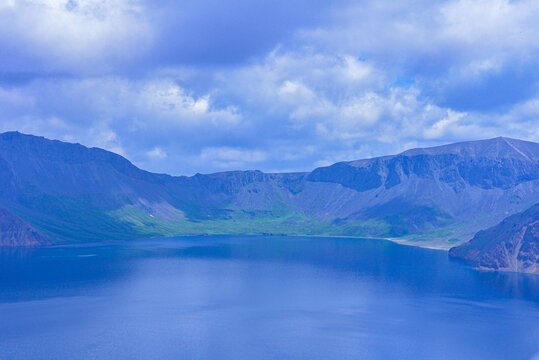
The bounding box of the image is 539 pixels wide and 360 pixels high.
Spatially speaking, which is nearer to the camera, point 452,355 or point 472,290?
point 452,355

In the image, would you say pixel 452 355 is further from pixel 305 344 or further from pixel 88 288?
pixel 88 288

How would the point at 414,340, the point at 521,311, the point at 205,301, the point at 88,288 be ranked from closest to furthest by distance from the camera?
the point at 414,340
the point at 521,311
the point at 205,301
the point at 88,288

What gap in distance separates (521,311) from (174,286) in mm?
110595

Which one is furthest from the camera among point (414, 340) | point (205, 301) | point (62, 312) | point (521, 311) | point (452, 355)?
point (205, 301)

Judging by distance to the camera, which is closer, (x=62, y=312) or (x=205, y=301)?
(x=62, y=312)

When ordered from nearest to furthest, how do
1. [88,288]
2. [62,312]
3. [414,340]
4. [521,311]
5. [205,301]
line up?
[414,340], [62,312], [521,311], [205,301], [88,288]

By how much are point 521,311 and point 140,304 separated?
4254 inches

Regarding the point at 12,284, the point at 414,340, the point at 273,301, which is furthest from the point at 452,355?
the point at 12,284

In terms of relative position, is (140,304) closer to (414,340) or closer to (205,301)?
(205,301)

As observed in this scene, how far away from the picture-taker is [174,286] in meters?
186

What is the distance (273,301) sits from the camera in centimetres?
16025

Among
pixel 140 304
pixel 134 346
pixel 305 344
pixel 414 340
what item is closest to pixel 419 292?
pixel 414 340

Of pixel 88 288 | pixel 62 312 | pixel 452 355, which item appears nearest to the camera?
pixel 452 355

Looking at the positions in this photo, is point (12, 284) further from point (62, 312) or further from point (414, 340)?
point (414, 340)
